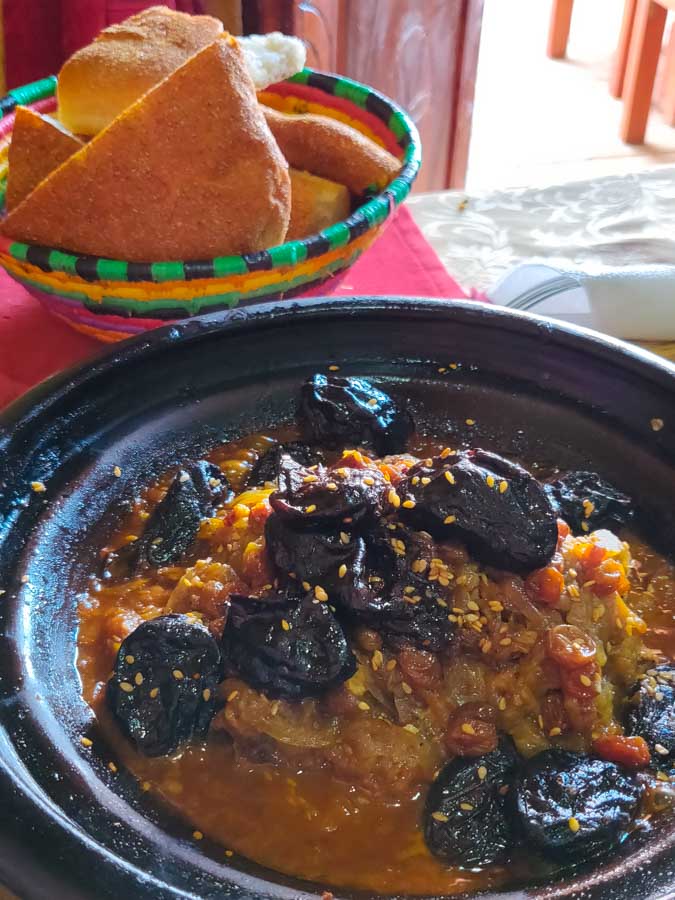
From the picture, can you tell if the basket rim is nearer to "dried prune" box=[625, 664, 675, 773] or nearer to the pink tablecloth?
the pink tablecloth

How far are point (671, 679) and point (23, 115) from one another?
1.87 metres

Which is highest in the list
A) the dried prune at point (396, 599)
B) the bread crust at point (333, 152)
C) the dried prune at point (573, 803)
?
the bread crust at point (333, 152)

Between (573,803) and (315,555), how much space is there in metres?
0.46

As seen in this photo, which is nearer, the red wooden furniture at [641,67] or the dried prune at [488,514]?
the dried prune at [488,514]

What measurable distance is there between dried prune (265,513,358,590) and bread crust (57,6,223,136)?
55.8 inches

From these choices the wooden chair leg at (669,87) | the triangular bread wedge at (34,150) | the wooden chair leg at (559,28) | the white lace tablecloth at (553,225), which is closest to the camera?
the triangular bread wedge at (34,150)

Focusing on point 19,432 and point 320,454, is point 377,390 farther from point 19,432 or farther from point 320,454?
point 19,432

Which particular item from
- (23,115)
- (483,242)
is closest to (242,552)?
(23,115)

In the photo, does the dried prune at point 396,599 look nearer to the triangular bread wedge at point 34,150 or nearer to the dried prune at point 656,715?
the dried prune at point 656,715

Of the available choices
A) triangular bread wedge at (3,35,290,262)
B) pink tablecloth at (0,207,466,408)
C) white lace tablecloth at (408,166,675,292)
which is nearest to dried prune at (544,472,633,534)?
pink tablecloth at (0,207,466,408)

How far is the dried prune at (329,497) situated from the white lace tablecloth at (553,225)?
1.47 m

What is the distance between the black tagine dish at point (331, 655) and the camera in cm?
111

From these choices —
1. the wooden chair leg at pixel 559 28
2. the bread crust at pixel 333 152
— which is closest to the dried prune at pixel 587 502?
the bread crust at pixel 333 152

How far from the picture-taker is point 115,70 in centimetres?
221
